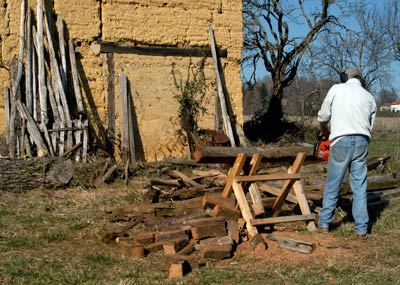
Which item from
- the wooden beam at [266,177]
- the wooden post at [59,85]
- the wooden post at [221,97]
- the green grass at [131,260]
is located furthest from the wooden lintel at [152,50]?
the wooden beam at [266,177]

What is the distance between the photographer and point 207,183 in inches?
342

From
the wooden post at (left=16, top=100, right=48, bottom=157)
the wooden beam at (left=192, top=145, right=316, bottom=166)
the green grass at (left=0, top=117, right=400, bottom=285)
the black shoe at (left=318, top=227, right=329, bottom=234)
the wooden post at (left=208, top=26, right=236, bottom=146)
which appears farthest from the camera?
the wooden post at (left=208, top=26, right=236, bottom=146)

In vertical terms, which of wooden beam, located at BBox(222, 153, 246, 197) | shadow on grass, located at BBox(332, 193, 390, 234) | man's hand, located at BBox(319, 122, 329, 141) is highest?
man's hand, located at BBox(319, 122, 329, 141)

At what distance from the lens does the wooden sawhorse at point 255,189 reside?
658 centimetres

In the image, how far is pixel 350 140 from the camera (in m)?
6.57

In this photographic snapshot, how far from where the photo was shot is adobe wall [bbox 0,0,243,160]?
1106cm

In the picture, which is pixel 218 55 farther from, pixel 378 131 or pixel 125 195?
pixel 378 131

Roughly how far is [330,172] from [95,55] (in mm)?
6348

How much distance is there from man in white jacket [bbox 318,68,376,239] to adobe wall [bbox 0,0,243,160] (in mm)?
5555

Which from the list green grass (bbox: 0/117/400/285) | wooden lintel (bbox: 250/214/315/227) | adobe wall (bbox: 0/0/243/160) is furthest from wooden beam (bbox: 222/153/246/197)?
adobe wall (bbox: 0/0/243/160)

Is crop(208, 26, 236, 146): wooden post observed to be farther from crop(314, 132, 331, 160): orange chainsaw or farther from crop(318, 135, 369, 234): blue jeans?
crop(318, 135, 369, 234): blue jeans

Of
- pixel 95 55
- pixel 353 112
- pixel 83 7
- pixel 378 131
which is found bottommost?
pixel 378 131

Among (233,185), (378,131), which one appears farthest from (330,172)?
(378,131)

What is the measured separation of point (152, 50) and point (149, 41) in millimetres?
203
